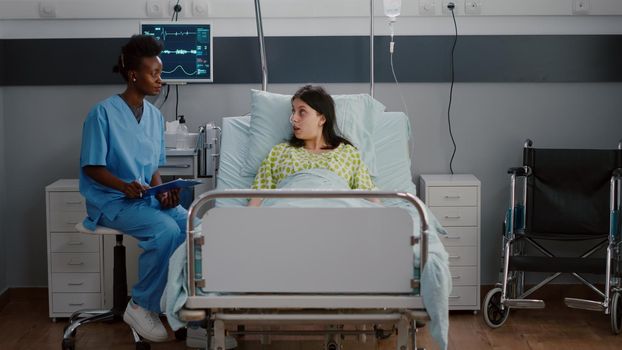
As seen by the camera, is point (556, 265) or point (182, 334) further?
point (556, 265)

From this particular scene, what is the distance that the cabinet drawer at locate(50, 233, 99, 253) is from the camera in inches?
175

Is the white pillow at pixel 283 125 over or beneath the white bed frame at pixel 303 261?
over

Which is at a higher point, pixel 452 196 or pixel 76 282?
pixel 452 196

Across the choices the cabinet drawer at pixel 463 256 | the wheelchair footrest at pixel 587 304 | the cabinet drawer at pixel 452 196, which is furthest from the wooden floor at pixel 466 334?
the cabinet drawer at pixel 452 196

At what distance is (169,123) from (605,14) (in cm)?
223

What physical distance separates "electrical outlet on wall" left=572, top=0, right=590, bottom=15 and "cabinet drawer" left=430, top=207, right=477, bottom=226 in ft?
3.75

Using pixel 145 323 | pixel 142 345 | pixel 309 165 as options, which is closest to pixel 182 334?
pixel 142 345

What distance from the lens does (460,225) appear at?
14.7 ft

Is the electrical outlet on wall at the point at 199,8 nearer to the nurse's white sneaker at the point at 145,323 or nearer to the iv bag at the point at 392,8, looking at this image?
the iv bag at the point at 392,8

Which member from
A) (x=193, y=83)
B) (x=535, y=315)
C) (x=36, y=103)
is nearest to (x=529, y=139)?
(x=535, y=315)

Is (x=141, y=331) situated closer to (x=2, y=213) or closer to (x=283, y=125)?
(x=283, y=125)

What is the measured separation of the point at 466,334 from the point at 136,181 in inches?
63.9

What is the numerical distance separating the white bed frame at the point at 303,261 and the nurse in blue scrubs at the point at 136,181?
0.82 meters

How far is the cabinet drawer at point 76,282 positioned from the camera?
4461mm
